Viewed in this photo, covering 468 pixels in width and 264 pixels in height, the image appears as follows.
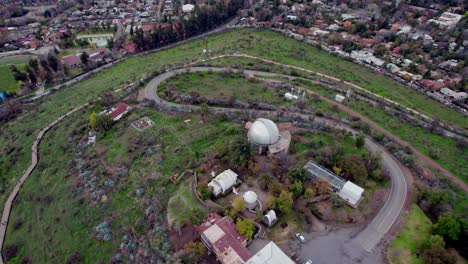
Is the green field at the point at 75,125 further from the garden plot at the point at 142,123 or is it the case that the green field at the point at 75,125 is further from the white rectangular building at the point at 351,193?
the white rectangular building at the point at 351,193

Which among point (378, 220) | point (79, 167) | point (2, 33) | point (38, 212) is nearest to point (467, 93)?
point (378, 220)

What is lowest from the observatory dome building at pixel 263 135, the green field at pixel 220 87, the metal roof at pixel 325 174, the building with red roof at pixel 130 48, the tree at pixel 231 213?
the building with red roof at pixel 130 48

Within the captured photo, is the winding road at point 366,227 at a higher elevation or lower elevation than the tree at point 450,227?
lower

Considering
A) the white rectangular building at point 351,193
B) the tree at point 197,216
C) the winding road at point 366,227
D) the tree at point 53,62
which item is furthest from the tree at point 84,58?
the white rectangular building at point 351,193

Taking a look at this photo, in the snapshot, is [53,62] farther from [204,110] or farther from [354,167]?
[354,167]

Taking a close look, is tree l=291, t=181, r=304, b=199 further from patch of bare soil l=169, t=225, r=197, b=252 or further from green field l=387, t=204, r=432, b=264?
patch of bare soil l=169, t=225, r=197, b=252

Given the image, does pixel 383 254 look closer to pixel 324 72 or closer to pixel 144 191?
pixel 144 191

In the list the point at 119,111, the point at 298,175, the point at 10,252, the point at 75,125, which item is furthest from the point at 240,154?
the point at 75,125
